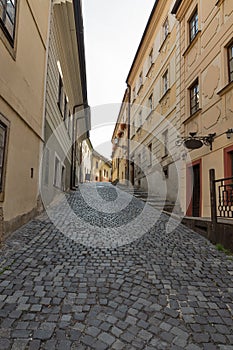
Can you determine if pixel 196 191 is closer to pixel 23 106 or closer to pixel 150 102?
pixel 23 106

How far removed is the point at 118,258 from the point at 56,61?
7.74 meters

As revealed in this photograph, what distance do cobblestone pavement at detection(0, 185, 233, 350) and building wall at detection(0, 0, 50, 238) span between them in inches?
36.7

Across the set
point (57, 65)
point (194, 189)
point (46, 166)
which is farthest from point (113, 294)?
point (57, 65)

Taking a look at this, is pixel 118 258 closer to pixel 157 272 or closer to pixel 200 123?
pixel 157 272

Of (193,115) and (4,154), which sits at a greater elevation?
(193,115)

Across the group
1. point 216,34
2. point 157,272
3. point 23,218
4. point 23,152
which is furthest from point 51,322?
point 216,34

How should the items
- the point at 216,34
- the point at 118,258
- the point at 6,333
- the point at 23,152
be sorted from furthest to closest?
1. the point at 216,34
2. the point at 23,152
3. the point at 118,258
4. the point at 6,333

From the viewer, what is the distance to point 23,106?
5461 mm

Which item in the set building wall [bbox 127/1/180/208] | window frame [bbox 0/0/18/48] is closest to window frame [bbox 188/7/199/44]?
building wall [bbox 127/1/180/208]

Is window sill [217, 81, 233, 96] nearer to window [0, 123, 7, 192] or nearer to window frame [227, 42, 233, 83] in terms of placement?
window frame [227, 42, 233, 83]

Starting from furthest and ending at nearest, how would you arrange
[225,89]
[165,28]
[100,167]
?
[100,167] → [165,28] → [225,89]

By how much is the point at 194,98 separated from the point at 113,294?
7.97m

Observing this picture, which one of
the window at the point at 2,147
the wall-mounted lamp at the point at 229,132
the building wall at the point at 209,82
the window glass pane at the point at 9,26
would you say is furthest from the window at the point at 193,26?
the window at the point at 2,147

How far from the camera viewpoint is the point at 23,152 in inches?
218
